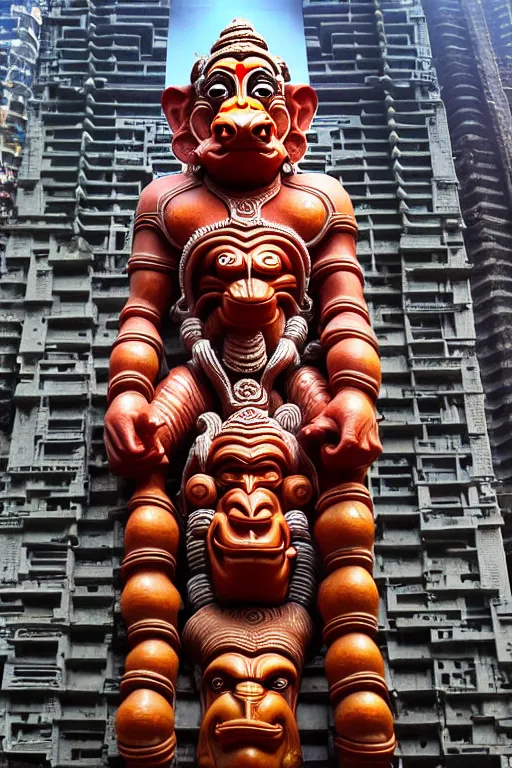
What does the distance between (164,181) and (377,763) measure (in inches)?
102

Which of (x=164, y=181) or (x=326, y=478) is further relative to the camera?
(x=164, y=181)

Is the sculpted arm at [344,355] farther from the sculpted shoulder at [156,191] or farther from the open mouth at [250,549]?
the sculpted shoulder at [156,191]

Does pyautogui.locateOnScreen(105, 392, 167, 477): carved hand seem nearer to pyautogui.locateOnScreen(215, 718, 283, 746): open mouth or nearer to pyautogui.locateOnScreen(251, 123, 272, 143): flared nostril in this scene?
pyautogui.locateOnScreen(215, 718, 283, 746): open mouth

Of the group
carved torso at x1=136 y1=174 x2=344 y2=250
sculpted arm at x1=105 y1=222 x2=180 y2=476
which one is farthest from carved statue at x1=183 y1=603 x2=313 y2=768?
carved torso at x1=136 y1=174 x2=344 y2=250

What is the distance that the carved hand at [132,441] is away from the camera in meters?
3.69

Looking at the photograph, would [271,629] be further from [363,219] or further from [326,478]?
[363,219]

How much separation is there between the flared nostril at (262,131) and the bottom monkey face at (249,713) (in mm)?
2132

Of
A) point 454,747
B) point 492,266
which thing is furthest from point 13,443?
point 492,266

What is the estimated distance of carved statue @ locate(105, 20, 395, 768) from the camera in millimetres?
3320

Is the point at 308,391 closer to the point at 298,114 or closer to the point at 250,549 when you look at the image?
the point at 250,549

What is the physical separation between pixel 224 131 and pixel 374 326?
3.75ft

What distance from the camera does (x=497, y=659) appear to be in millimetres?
3814

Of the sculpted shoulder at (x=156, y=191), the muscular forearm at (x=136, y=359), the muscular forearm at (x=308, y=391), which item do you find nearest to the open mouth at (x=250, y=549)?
the muscular forearm at (x=308, y=391)

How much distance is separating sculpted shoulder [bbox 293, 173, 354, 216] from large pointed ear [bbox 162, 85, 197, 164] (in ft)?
1.83
